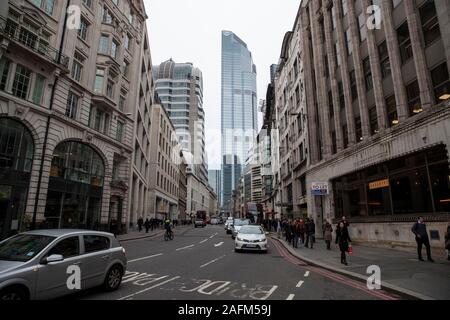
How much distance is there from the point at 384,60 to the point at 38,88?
25.2 metres

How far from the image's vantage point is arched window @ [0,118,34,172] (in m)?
18.8

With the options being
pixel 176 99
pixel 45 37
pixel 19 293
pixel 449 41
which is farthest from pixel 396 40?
pixel 176 99

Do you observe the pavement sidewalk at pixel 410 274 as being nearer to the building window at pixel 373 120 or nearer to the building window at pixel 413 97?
the building window at pixel 413 97

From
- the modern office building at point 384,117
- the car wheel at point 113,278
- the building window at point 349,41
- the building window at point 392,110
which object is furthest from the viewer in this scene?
the building window at point 349,41

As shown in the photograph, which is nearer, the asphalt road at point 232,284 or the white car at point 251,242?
the asphalt road at point 232,284

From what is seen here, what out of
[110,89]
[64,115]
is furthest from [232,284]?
[110,89]

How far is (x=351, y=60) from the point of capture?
23781mm

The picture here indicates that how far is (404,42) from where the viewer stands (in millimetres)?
17750

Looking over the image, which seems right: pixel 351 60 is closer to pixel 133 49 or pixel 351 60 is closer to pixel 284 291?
pixel 284 291

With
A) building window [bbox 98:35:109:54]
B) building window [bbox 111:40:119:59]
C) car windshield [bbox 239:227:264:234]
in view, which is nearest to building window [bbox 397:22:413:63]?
car windshield [bbox 239:227:264:234]

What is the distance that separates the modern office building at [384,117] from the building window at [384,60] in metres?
0.07

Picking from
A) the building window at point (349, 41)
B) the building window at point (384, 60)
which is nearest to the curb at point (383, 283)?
the building window at point (384, 60)

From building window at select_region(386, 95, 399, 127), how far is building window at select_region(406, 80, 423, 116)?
1178 millimetres

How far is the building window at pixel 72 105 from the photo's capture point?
2503 cm
